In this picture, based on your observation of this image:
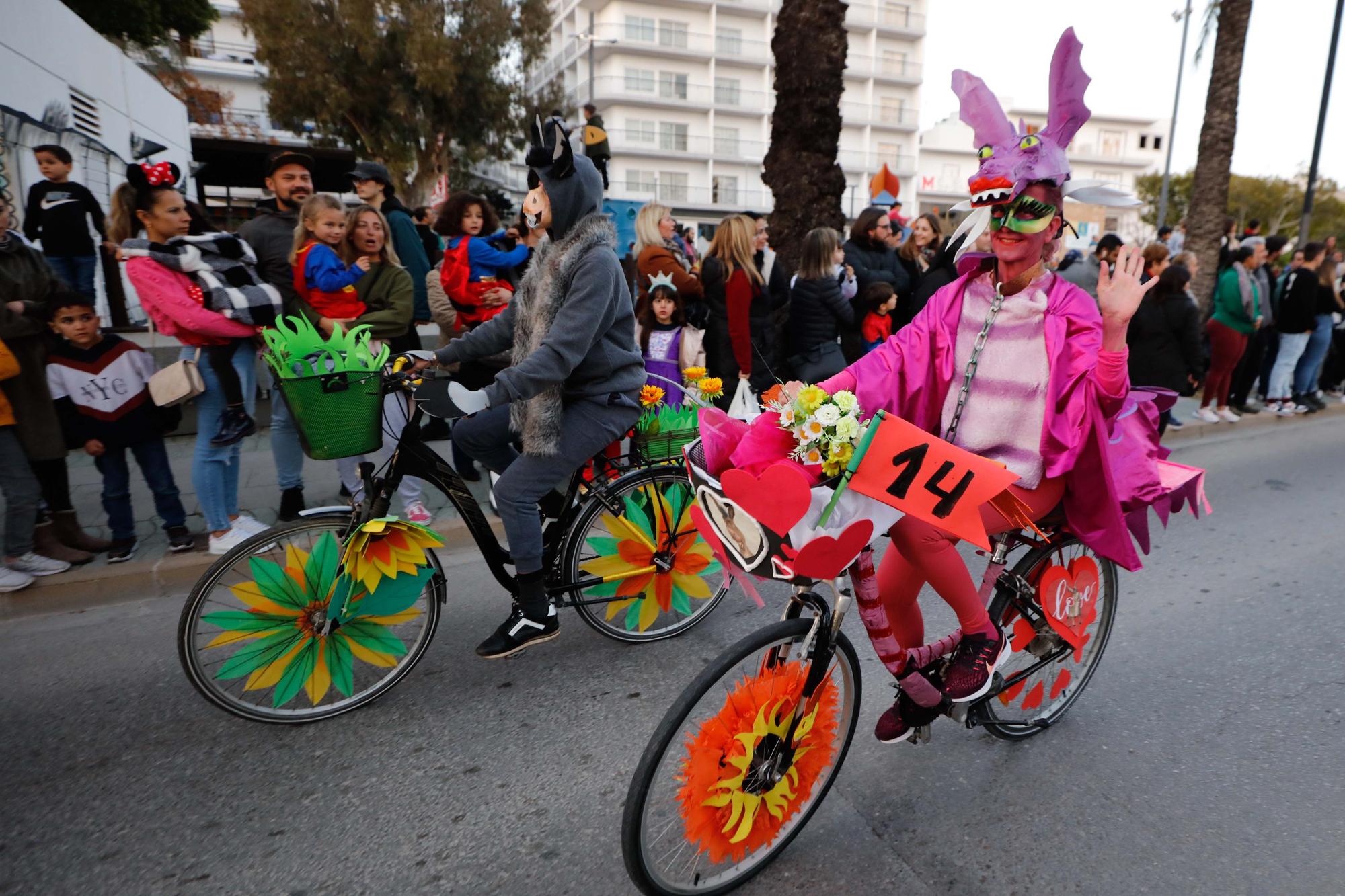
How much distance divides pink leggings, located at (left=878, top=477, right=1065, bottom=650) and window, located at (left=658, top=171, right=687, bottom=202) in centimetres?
4882

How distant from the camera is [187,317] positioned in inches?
171

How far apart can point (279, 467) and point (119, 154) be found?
1088 centimetres

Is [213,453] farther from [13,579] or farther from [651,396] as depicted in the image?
[651,396]

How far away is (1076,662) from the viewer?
10.3 ft

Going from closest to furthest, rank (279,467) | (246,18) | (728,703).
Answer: (728,703) < (279,467) < (246,18)

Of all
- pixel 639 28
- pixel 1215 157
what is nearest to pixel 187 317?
pixel 1215 157

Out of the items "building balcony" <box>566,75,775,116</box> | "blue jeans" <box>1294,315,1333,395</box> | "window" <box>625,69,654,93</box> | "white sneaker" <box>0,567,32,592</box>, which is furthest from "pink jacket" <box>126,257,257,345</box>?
"window" <box>625,69,654,93</box>

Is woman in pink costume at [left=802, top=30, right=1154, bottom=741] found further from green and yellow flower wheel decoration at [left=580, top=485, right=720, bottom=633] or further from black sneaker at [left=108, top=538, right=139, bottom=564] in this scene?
black sneaker at [left=108, top=538, right=139, bottom=564]

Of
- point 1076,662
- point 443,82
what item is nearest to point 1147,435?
point 1076,662

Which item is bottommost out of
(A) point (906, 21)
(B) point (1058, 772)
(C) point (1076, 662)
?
(B) point (1058, 772)

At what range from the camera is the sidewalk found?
420 cm

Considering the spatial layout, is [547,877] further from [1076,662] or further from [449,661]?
[1076,662]

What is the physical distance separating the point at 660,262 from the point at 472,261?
143cm

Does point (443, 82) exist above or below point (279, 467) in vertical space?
above
